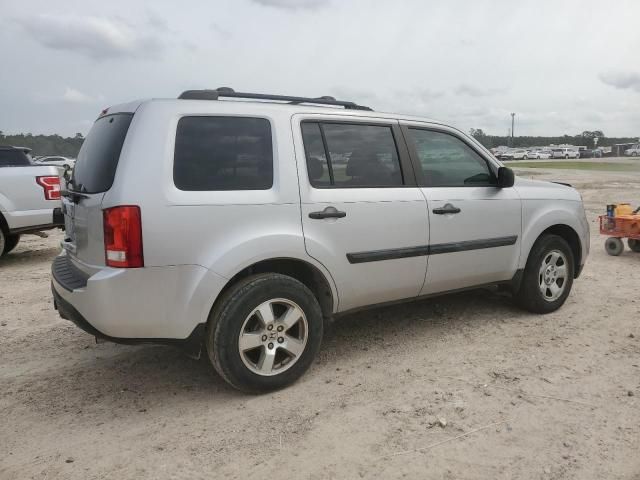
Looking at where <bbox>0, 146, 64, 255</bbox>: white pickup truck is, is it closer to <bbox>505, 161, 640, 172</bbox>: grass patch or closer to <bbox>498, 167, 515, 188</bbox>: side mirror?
<bbox>498, 167, 515, 188</bbox>: side mirror

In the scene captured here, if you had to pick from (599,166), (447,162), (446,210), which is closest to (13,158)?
(447,162)

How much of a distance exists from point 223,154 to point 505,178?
2.41 m

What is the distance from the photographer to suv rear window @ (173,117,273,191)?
311 centimetres

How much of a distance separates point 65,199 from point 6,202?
16.2 feet

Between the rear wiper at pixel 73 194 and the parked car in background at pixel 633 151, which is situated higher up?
the parked car in background at pixel 633 151

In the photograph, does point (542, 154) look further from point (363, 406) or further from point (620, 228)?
point (363, 406)

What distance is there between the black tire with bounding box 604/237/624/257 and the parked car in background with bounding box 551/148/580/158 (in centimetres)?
5988

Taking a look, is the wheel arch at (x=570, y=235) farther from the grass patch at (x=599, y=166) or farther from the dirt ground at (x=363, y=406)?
the grass patch at (x=599, y=166)

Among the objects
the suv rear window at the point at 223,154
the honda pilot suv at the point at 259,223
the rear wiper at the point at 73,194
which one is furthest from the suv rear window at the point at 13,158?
the suv rear window at the point at 223,154

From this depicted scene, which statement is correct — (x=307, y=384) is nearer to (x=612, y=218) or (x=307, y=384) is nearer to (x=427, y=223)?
(x=427, y=223)

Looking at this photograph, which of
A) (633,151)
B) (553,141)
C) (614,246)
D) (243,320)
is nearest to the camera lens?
(243,320)

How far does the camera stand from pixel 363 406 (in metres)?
3.23

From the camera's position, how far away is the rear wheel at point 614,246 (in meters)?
7.66

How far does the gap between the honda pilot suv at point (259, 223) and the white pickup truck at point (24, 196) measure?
4819 millimetres
